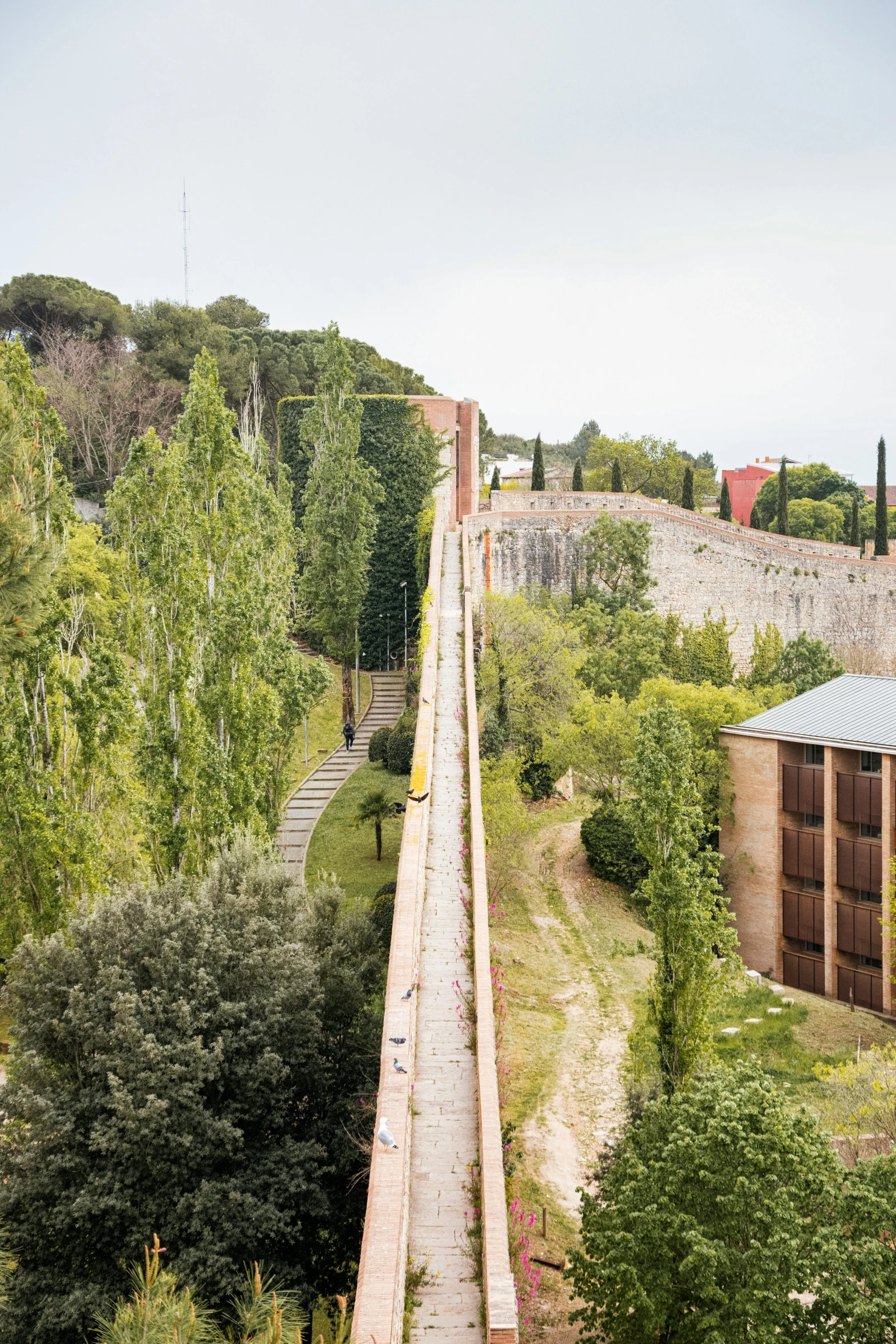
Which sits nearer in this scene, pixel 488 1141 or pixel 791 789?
pixel 488 1141

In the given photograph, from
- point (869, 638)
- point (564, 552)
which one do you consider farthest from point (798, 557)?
point (564, 552)

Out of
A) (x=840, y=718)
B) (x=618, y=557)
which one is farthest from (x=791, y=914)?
(x=618, y=557)

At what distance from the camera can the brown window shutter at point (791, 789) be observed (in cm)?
2262

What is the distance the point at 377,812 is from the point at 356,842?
1.25 meters

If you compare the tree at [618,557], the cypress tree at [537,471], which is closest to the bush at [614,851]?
the tree at [618,557]

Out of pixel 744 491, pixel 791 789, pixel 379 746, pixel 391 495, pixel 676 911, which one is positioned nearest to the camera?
pixel 676 911

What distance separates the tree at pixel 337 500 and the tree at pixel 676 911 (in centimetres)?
1388

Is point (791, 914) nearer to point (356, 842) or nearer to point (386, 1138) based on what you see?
point (356, 842)

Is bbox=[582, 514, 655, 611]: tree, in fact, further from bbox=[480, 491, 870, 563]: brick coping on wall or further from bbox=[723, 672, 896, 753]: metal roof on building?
bbox=[723, 672, 896, 753]: metal roof on building

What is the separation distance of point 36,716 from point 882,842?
17.1 metres

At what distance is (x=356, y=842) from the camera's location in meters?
19.7

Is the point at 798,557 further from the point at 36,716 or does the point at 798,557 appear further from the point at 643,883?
the point at 36,716

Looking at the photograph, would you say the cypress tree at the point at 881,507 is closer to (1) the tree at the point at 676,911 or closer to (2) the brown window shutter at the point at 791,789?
(2) the brown window shutter at the point at 791,789

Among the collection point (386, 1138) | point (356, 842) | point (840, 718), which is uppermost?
point (840, 718)
